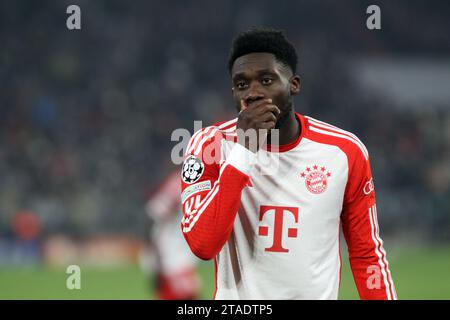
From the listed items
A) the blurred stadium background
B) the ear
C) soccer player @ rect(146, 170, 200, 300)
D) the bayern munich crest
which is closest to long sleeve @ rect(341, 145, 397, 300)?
the bayern munich crest

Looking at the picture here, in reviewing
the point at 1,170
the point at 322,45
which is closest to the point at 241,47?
the point at 1,170

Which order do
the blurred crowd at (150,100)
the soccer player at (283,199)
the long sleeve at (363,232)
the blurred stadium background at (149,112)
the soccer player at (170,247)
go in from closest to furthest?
the soccer player at (283,199) < the long sleeve at (363,232) < the soccer player at (170,247) < the blurred stadium background at (149,112) < the blurred crowd at (150,100)

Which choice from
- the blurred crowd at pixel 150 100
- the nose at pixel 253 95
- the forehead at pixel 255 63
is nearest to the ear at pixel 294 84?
the forehead at pixel 255 63

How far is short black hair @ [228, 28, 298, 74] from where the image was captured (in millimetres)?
3457

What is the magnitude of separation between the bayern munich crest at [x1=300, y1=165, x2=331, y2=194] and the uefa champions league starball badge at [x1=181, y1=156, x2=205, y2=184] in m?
0.47

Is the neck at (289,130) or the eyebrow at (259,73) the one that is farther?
the neck at (289,130)

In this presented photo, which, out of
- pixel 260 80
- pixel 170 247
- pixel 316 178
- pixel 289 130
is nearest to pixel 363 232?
pixel 316 178

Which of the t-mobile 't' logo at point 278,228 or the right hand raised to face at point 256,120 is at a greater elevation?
the right hand raised to face at point 256,120

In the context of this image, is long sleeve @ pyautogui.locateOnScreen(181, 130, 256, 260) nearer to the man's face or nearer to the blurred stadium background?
the man's face

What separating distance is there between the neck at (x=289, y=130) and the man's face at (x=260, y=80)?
110 millimetres

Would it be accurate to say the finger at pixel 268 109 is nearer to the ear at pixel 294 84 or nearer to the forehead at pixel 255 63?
the forehead at pixel 255 63

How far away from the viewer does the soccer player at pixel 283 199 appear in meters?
3.41

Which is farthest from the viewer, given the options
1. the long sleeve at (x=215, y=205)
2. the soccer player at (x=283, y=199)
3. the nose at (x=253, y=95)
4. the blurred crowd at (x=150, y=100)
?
the blurred crowd at (x=150, y=100)
